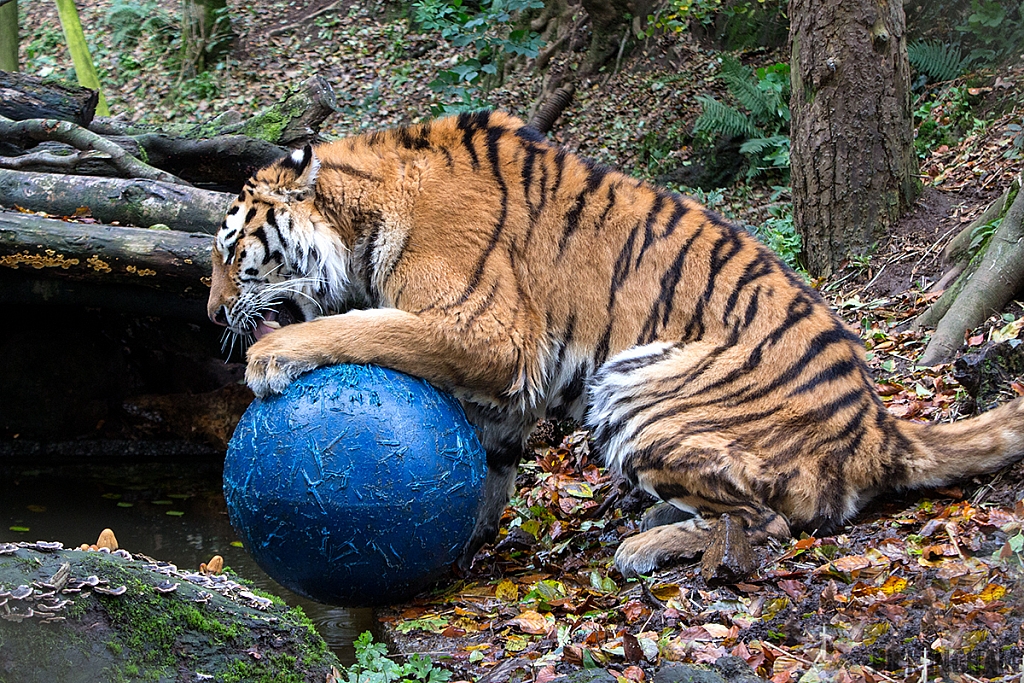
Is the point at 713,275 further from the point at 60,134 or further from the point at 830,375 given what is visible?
the point at 60,134

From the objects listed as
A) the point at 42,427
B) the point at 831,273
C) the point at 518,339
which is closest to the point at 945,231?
the point at 831,273

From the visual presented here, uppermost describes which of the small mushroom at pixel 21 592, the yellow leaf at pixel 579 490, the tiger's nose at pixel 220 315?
the tiger's nose at pixel 220 315

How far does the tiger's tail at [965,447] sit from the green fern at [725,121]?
285 inches

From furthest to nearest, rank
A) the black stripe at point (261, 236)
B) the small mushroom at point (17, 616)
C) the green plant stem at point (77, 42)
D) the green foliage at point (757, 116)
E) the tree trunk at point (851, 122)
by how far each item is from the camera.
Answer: the green plant stem at point (77, 42)
the green foliage at point (757, 116)
the tree trunk at point (851, 122)
the black stripe at point (261, 236)
the small mushroom at point (17, 616)

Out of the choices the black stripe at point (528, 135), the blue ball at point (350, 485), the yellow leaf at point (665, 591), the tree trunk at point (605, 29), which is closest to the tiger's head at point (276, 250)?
the blue ball at point (350, 485)

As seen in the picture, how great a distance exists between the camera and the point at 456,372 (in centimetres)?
439

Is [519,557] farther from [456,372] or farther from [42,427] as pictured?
[42,427]

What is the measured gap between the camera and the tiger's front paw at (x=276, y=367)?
4.15 m

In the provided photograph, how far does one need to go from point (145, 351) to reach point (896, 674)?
6687 mm

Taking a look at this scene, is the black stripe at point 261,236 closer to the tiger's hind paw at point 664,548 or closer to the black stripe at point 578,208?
the black stripe at point 578,208

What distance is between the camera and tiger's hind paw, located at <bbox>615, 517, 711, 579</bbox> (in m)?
4.01

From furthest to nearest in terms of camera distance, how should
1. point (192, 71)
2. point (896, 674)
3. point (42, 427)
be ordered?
1. point (192, 71)
2. point (42, 427)
3. point (896, 674)

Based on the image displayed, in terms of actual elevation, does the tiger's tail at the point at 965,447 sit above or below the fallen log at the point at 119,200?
above

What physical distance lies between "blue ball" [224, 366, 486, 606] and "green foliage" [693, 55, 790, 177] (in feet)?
23.9
